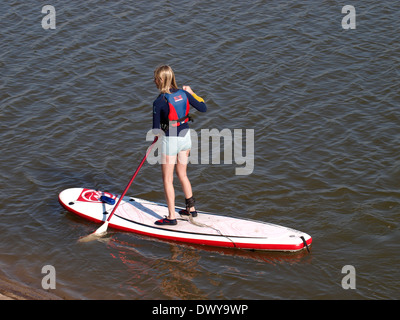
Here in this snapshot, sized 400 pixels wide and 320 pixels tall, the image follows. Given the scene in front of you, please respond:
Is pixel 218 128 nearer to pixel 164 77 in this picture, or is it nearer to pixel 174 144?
pixel 174 144

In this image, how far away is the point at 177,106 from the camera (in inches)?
279

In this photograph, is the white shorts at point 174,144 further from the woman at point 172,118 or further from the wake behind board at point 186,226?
the wake behind board at point 186,226

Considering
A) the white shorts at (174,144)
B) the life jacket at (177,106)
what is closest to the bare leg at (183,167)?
the white shorts at (174,144)

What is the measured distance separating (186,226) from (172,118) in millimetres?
1715

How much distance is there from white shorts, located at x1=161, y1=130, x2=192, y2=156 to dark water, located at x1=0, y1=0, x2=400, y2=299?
1.42m

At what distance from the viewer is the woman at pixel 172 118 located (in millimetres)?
7008

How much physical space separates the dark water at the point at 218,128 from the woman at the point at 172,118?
118cm

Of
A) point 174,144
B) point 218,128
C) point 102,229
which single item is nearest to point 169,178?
point 174,144

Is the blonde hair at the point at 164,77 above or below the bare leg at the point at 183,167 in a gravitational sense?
above

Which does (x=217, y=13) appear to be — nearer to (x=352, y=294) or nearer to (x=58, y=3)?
(x=58, y=3)

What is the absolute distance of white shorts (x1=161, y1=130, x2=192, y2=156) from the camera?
730cm

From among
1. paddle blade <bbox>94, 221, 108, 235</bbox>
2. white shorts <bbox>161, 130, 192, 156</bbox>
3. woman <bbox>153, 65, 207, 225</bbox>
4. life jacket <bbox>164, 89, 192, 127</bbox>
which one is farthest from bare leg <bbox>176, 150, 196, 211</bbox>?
paddle blade <bbox>94, 221, 108, 235</bbox>

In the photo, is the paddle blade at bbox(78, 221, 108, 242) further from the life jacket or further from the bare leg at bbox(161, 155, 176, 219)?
the life jacket
